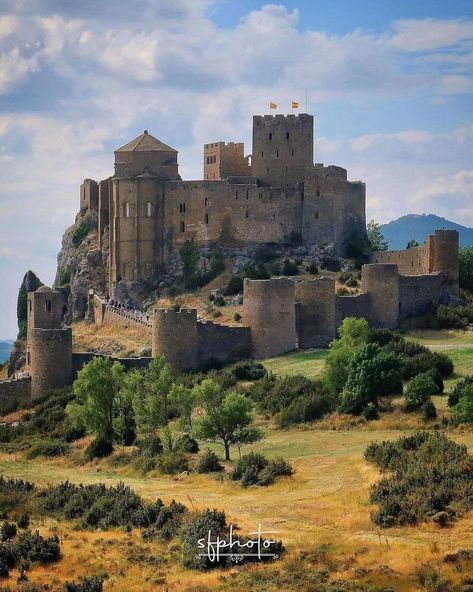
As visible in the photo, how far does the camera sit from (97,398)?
4359 cm

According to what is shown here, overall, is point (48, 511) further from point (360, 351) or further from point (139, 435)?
point (360, 351)

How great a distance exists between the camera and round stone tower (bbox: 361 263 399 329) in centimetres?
5450

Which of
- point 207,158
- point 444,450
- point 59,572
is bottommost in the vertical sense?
point 59,572

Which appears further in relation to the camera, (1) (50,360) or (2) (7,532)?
(1) (50,360)

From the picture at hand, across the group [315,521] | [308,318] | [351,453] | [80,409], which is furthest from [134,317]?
[315,521]

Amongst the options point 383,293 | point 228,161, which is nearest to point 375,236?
point 228,161

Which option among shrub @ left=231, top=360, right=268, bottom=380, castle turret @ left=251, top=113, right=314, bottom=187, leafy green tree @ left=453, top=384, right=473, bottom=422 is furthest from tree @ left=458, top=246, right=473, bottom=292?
leafy green tree @ left=453, top=384, right=473, bottom=422

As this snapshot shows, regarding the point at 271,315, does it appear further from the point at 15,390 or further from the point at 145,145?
the point at 145,145

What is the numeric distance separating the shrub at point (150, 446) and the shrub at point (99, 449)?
0.98m

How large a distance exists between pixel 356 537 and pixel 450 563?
2474 mm

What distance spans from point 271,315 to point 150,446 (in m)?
13.0

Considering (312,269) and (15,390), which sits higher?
(312,269)

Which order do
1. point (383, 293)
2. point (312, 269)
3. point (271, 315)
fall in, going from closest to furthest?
point (271, 315)
point (383, 293)
point (312, 269)

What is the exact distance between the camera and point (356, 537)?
2645cm
